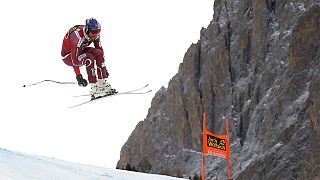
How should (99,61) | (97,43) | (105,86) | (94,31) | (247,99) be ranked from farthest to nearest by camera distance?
(247,99) < (105,86) < (97,43) < (99,61) < (94,31)

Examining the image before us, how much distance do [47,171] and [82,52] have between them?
110 inches

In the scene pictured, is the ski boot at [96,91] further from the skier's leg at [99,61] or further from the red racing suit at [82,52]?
the skier's leg at [99,61]

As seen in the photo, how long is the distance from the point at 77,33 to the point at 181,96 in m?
165

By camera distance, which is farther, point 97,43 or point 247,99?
point 247,99

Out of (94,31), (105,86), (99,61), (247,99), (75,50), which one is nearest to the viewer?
(94,31)

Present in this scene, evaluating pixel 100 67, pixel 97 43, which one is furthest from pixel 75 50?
pixel 100 67

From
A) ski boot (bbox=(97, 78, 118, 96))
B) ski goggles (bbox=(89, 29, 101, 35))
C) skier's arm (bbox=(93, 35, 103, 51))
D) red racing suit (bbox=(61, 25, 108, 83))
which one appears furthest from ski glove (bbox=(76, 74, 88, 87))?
Result: ski goggles (bbox=(89, 29, 101, 35))

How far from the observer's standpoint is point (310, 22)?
15712 cm

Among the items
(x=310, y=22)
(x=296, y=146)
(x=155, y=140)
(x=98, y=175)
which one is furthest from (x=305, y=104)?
(x=98, y=175)

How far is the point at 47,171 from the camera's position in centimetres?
1462

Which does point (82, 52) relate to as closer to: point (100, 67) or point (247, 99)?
point (100, 67)

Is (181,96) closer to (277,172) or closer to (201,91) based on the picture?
(201,91)

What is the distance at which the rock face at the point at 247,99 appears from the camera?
147625 mm

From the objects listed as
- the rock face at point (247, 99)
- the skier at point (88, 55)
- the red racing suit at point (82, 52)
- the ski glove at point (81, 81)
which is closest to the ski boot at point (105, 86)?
the skier at point (88, 55)
